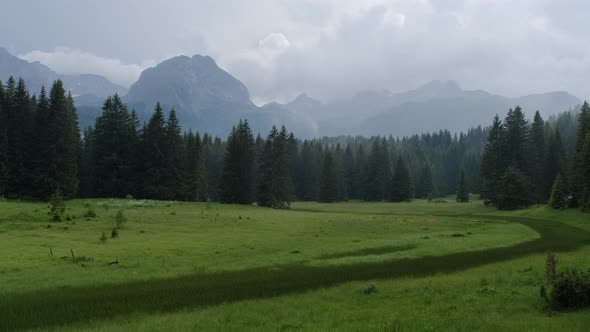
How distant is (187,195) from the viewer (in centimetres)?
9894

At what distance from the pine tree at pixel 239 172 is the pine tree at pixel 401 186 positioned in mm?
53162

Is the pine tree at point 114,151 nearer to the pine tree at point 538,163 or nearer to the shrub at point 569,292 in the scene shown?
the shrub at point 569,292

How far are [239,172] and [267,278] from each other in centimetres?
7640

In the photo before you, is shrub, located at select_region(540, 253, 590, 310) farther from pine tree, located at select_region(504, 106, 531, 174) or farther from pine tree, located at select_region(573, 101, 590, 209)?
pine tree, located at select_region(504, 106, 531, 174)

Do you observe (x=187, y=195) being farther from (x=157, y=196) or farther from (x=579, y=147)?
(x=579, y=147)

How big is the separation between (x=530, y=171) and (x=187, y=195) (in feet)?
261

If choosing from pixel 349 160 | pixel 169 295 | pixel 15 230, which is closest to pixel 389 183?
pixel 349 160

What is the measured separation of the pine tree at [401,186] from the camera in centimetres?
13575

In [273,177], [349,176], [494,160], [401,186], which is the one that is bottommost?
[401,186]

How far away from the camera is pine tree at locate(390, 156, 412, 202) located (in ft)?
445

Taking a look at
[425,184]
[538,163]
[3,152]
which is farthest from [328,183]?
[3,152]

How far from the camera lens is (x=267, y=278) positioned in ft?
77.8

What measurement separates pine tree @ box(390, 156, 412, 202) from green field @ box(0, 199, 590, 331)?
8942 centimetres

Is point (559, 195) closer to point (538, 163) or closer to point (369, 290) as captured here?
point (538, 163)
